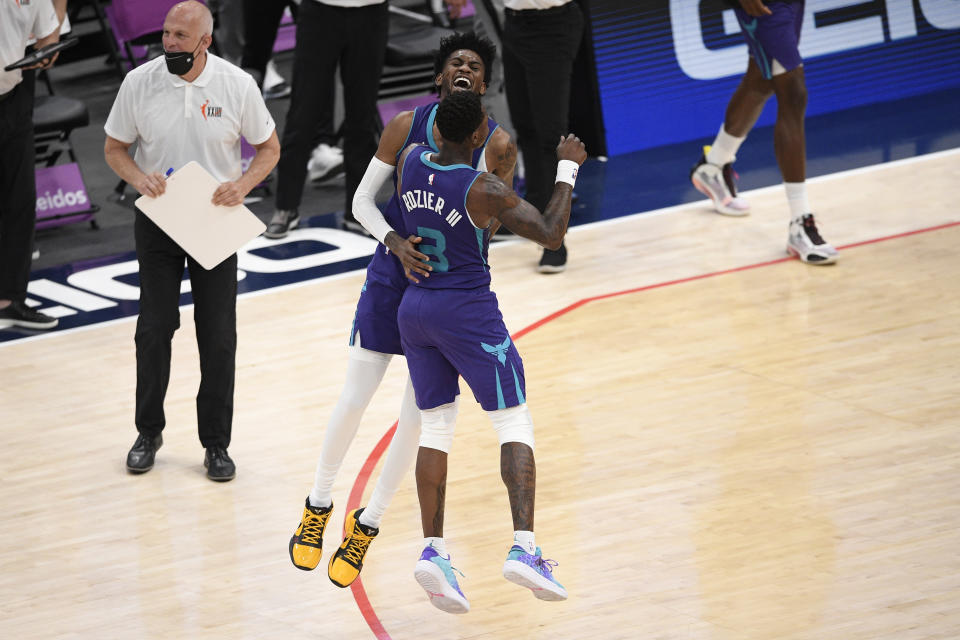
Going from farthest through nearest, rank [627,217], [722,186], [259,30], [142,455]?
[259,30] → [627,217] → [722,186] → [142,455]

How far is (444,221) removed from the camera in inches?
162

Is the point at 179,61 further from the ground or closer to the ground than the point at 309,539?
further from the ground

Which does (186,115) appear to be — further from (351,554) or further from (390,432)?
(351,554)

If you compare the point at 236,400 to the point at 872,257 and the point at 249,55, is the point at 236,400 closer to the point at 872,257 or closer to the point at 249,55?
the point at 872,257

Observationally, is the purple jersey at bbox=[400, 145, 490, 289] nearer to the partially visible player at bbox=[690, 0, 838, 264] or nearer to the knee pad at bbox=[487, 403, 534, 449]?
the knee pad at bbox=[487, 403, 534, 449]

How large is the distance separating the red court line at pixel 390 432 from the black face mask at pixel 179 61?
Answer: 174 cm

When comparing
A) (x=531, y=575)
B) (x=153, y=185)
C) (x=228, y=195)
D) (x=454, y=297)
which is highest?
(x=153, y=185)

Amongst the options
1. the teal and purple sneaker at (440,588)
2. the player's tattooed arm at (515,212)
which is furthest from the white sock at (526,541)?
the player's tattooed arm at (515,212)

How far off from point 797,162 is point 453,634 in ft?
14.0

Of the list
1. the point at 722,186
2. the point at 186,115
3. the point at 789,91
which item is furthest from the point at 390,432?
the point at 722,186

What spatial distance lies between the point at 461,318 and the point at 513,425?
0.39 metres

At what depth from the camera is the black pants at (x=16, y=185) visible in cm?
706

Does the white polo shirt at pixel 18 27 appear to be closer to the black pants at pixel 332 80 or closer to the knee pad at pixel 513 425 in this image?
the black pants at pixel 332 80

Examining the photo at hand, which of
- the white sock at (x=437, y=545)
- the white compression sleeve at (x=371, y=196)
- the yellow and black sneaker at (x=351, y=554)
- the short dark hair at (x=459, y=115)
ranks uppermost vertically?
the short dark hair at (x=459, y=115)
